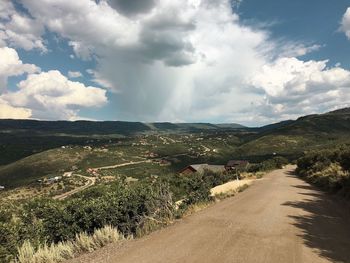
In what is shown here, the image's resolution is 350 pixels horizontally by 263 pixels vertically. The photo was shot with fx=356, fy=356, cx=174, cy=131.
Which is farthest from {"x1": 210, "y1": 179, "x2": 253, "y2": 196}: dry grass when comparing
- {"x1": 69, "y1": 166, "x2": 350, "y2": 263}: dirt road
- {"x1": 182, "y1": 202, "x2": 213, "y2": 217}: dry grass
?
{"x1": 69, "y1": 166, "x2": 350, "y2": 263}: dirt road

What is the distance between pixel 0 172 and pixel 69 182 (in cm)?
6383

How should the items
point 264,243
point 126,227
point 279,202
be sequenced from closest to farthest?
point 264,243
point 126,227
point 279,202

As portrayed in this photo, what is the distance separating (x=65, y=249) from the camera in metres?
12.7

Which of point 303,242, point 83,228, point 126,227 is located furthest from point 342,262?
point 83,228

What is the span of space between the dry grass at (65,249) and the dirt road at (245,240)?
771mm

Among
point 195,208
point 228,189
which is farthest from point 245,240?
point 228,189

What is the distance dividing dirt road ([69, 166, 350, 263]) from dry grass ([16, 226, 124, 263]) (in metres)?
0.77

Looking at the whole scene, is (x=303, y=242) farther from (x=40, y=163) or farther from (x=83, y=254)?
(x=40, y=163)

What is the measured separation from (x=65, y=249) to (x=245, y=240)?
20.9ft

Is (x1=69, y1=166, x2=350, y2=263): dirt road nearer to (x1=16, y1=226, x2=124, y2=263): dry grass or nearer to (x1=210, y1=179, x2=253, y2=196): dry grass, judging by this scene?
(x1=16, y1=226, x2=124, y2=263): dry grass

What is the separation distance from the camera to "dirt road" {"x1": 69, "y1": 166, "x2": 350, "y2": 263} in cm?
1045

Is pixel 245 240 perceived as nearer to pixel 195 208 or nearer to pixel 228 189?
pixel 195 208

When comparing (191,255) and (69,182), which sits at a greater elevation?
(191,255)

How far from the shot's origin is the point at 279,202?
2180cm
